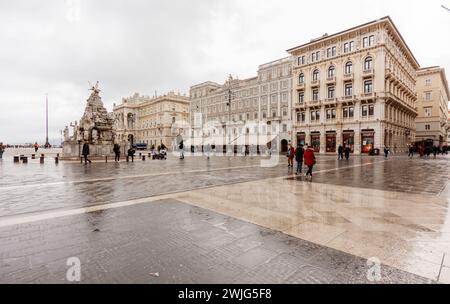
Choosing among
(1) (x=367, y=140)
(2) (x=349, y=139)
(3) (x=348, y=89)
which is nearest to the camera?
(1) (x=367, y=140)

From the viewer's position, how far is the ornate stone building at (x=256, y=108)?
5034cm

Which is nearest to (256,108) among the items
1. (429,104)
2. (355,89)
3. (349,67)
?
(349,67)

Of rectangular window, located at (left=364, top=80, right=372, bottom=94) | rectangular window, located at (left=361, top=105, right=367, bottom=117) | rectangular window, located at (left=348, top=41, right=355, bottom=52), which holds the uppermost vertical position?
rectangular window, located at (left=348, top=41, right=355, bottom=52)

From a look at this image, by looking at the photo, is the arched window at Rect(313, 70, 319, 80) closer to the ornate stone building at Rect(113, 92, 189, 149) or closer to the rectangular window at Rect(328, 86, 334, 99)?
the rectangular window at Rect(328, 86, 334, 99)

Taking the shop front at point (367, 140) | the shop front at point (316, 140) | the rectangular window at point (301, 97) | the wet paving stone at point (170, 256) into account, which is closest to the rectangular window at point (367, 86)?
the shop front at point (367, 140)

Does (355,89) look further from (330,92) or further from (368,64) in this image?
(330,92)

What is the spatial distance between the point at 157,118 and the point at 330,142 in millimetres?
60087

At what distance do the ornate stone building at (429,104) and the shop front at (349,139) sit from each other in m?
30.9

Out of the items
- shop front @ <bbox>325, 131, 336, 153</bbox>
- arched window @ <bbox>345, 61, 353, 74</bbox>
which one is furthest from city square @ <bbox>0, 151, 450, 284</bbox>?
arched window @ <bbox>345, 61, 353, 74</bbox>

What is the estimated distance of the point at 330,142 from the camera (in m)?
42.2

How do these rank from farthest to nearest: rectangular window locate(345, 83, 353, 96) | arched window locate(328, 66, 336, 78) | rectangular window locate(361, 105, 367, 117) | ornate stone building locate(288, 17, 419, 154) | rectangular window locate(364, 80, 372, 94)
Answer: arched window locate(328, 66, 336, 78), rectangular window locate(345, 83, 353, 96), rectangular window locate(361, 105, 367, 117), rectangular window locate(364, 80, 372, 94), ornate stone building locate(288, 17, 419, 154)

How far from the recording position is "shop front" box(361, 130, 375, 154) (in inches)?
1458

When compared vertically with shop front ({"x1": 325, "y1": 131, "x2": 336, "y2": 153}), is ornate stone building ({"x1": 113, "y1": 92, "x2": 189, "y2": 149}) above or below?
above

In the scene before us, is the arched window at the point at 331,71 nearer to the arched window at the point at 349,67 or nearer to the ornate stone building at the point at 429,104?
the arched window at the point at 349,67
